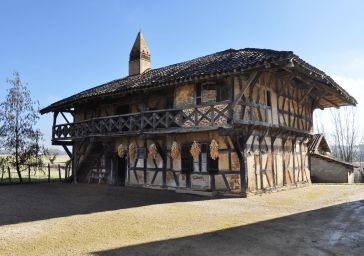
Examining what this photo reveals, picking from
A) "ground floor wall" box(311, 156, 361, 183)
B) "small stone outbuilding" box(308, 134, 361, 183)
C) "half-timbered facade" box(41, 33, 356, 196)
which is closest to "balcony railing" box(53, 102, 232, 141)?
"half-timbered facade" box(41, 33, 356, 196)

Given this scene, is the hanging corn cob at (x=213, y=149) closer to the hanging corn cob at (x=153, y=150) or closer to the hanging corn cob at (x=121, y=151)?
the hanging corn cob at (x=153, y=150)

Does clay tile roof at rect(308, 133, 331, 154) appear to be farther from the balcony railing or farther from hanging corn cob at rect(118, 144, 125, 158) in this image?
hanging corn cob at rect(118, 144, 125, 158)

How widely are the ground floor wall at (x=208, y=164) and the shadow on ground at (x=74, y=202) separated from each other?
96 cm

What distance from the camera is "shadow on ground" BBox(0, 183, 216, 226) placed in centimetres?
991

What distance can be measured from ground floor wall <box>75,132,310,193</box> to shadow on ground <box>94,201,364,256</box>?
16.2 feet

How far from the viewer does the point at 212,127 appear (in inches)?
514

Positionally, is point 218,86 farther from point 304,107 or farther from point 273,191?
point 304,107

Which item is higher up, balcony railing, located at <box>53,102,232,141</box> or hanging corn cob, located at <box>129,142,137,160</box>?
balcony railing, located at <box>53,102,232,141</box>

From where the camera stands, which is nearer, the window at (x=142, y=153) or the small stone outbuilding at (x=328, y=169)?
the window at (x=142, y=153)

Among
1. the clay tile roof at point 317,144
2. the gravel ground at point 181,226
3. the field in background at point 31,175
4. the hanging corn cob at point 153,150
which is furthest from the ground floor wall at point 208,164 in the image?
the field in background at point 31,175

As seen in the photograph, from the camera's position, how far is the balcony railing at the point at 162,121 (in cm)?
1321

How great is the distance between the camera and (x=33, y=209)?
1080 centimetres

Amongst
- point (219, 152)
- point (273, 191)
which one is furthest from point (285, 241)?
point (273, 191)

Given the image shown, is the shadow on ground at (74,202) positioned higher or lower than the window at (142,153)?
lower
